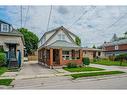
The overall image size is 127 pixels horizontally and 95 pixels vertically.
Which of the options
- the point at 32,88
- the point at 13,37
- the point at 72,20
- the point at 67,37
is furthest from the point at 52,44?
the point at 32,88

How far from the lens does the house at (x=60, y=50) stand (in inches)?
771

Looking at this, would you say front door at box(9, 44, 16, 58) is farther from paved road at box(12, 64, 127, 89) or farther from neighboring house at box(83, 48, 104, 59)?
paved road at box(12, 64, 127, 89)

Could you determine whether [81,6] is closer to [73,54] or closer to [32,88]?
[32,88]

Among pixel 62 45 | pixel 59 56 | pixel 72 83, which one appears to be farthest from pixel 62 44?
pixel 72 83

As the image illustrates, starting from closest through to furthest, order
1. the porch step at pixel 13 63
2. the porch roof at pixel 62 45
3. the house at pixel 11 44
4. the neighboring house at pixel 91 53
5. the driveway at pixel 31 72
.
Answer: the driveway at pixel 31 72 → the porch step at pixel 13 63 → the house at pixel 11 44 → the porch roof at pixel 62 45 → the neighboring house at pixel 91 53

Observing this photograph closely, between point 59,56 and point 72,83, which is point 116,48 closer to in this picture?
point 59,56

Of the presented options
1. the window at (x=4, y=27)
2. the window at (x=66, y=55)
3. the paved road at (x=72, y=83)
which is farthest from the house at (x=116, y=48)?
the paved road at (x=72, y=83)

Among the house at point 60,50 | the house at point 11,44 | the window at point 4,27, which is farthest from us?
the house at point 60,50

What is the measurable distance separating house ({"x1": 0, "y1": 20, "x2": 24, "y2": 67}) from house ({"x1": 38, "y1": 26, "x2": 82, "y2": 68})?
7.40 ft

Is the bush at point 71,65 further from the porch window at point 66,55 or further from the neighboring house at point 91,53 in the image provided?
the neighboring house at point 91,53

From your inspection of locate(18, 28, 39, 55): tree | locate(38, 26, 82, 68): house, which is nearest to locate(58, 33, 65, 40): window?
locate(38, 26, 82, 68): house

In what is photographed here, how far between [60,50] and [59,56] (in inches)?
23.5

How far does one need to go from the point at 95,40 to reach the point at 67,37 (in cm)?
695
